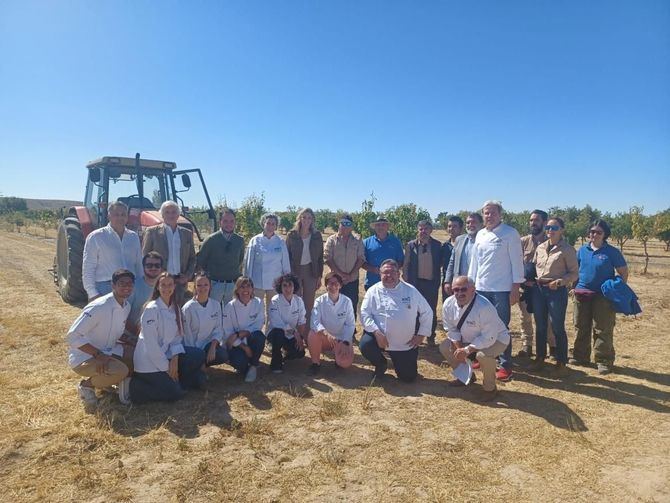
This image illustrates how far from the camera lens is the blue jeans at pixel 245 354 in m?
4.17

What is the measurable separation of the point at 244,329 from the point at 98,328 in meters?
1.36

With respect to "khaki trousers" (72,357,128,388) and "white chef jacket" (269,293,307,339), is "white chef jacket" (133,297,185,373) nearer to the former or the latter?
"khaki trousers" (72,357,128,388)

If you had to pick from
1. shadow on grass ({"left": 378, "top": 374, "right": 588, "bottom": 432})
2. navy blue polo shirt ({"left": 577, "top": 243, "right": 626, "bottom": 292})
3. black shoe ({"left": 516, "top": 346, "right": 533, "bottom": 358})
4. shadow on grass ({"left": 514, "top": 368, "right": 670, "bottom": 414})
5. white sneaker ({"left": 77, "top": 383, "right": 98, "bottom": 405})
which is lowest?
shadow on grass ({"left": 514, "top": 368, "right": 670, "bottom": 414})

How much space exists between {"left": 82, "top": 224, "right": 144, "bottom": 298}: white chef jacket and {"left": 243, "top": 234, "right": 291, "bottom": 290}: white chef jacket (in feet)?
4.22

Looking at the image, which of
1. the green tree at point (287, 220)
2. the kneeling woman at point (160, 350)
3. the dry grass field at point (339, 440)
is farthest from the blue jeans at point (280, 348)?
the green tree at point (287, 220)

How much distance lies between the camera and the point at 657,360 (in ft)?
16.6

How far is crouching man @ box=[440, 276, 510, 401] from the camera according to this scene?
12.6ft

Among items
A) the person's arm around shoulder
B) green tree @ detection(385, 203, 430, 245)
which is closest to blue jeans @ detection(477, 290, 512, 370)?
the person's arm around shoulder

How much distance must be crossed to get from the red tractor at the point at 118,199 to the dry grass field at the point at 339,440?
88.6 inches

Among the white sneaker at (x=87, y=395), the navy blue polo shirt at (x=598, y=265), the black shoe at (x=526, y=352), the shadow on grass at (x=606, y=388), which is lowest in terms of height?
the shadow on grass at (x=606, y=388)

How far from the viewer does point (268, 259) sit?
4914 millimetres

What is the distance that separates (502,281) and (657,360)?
8.39 feet

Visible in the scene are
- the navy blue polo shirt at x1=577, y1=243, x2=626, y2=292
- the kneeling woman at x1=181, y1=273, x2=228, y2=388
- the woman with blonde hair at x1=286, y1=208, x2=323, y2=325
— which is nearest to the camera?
the kneeling woman at x1=181, y1=273, x2=228, y2=388

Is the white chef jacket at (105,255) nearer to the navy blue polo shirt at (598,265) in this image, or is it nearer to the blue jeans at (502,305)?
the blue jeans at (502,305)
